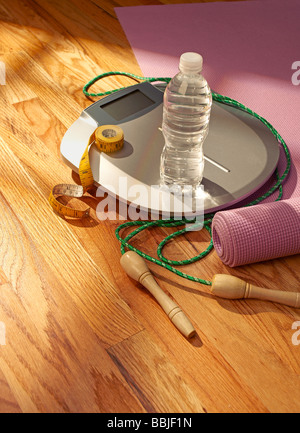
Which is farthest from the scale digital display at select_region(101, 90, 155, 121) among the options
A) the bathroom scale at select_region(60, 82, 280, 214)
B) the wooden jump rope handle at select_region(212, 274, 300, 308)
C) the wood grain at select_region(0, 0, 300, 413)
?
the wooden jump rope handle at select_region(212, 274, 300, 308)

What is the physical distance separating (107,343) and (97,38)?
4.31 feet

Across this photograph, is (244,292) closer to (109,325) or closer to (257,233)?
(257,233)

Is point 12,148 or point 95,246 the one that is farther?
point 12,148

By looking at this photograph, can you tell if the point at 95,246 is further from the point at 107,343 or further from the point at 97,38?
the point at 97,38

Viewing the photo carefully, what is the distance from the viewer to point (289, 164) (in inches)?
52.4

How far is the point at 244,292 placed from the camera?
1007 millimetres

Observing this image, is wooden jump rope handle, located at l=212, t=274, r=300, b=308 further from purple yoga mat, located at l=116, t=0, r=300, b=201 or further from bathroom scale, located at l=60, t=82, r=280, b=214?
→ purple yoga mat, located at l=116, t=0, r=300, b=201

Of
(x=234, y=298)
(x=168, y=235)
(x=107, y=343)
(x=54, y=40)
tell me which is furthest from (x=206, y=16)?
(x=107, y=343)

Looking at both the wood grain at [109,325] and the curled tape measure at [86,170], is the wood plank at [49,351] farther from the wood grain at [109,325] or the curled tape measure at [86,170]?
the curled tape measure at [86,170]

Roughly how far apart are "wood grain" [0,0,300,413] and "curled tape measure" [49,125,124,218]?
0.08ft

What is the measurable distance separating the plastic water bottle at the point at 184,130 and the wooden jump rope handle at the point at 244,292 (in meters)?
0.28

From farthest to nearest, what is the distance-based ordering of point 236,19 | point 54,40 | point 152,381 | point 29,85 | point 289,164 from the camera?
point 236,19
point 54,40
point 29,85
point 289,164
point 152,381

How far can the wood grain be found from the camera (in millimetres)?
872

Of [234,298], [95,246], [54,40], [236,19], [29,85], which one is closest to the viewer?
[234,298]
